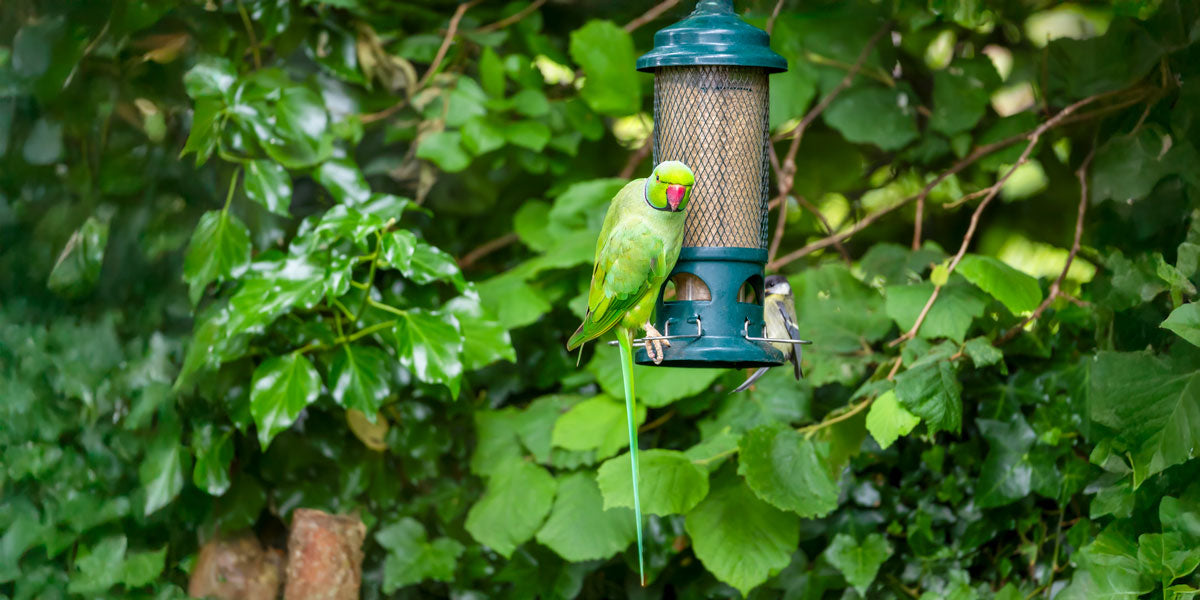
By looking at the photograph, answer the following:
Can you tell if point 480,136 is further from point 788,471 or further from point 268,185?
point 788,471

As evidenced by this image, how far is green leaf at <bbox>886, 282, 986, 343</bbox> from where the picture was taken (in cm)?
239

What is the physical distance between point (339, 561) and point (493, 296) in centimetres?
79

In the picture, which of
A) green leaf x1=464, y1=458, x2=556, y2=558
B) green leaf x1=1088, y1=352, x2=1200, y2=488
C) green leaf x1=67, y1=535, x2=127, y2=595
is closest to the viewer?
green leaf x1=1088, y1=352, x2=1200, y2=488

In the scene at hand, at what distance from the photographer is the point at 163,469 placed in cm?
267

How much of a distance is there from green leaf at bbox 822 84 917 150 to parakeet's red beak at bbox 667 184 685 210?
1.22m

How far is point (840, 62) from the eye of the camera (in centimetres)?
295

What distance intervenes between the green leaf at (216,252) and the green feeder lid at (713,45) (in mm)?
1122

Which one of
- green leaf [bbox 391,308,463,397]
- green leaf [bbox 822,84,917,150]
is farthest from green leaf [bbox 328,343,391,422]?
green leaf [bbox 822,84,917,150]

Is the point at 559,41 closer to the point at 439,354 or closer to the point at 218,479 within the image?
the point at 439,354

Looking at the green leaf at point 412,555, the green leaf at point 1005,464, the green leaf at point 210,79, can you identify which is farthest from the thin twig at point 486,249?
the green leaf at point 1005,464

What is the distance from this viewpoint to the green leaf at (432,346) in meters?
2.46

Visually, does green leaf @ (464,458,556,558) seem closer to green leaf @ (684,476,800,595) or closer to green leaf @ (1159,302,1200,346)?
green leaf @ (684,476,800,595)

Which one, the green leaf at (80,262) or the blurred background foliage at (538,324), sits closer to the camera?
the blurred background foliage at (538,324)

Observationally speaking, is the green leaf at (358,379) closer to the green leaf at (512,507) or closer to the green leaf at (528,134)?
the green leaf at (512,507)
